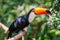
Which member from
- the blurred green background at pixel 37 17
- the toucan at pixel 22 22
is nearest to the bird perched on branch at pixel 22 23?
the toucan at pixel 22 22

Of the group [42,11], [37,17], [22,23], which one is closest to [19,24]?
[22,23]

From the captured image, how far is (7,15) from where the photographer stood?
3.36 metres

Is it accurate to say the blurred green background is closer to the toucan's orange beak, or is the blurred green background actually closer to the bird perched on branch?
the toucan's orange beak

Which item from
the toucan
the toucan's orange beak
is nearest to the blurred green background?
the toucan's orange beak

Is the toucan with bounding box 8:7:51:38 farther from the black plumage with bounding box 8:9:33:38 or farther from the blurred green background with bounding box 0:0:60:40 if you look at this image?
the blurred green background with bounding box 0:0:60:40

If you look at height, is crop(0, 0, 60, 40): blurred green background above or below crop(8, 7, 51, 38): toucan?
above

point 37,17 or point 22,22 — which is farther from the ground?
point 37,17

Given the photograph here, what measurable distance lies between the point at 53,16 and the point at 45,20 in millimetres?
362

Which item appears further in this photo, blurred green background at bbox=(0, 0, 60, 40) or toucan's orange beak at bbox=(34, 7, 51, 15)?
blurred green background at bbox=(0, 0, 60, 40)

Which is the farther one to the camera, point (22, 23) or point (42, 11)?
point (22, 23)

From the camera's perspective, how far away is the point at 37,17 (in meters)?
2.88

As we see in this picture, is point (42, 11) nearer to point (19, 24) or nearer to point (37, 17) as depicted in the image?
point (19, 24)

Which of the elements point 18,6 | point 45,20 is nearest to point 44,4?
point 45,20

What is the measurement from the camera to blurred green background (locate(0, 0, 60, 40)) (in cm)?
239
